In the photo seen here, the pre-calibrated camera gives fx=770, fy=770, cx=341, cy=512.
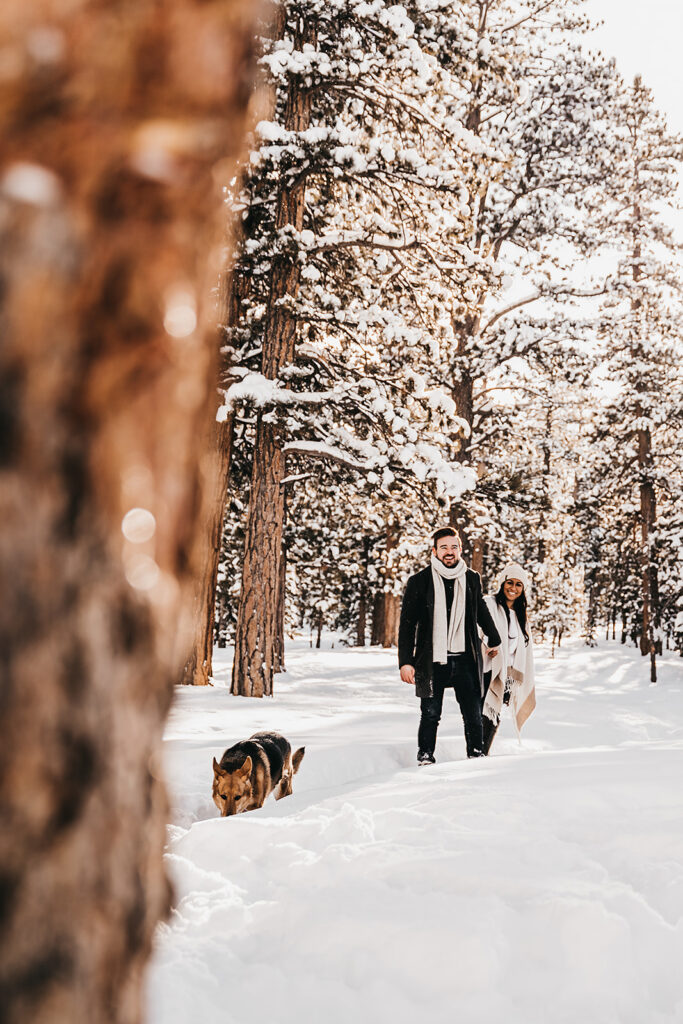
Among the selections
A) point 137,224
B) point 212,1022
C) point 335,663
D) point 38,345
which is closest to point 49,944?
point 38,345

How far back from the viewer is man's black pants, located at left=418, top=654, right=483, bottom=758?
6051mm

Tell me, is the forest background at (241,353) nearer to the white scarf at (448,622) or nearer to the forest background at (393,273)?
the forest background at (393,273)

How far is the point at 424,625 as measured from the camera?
618 cm

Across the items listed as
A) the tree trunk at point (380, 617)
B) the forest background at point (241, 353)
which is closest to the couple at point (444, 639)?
the forest background at point (241, 353)

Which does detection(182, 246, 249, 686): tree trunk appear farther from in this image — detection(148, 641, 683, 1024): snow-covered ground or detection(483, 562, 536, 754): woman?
detection(148, 641, 683, 1024): snow-covered ground

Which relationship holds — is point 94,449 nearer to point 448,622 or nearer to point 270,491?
point 448,622

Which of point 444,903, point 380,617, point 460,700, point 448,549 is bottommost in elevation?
point 444,903

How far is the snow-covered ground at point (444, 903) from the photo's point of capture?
200 cm

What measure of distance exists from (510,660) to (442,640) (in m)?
1.61

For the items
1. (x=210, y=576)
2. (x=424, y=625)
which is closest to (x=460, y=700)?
(x=424, y=625)

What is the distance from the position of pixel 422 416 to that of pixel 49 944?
993cm

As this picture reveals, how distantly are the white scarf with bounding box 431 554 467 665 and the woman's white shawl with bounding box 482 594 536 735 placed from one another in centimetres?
74

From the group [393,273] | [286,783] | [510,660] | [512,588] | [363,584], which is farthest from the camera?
[363,584]

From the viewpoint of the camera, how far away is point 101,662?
1.79 ft
